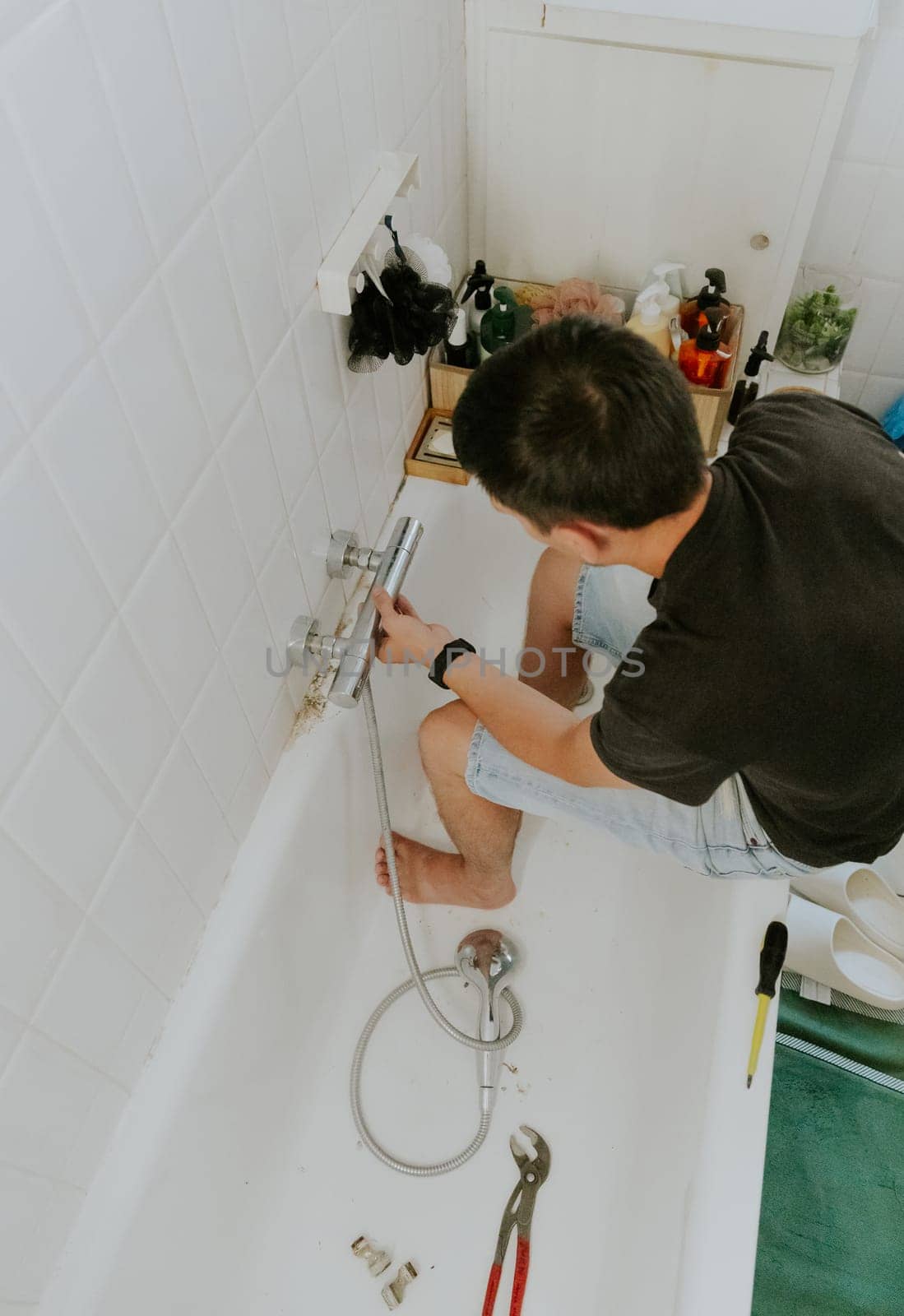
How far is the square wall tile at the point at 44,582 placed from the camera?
64 centimetres

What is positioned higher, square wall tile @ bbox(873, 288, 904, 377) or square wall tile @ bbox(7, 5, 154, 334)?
square wall tile @ bbox(873, 288, 904, 377)

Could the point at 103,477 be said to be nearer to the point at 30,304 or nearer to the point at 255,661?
the point at 30,304

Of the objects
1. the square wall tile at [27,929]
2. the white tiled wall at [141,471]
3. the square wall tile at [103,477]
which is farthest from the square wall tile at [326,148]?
the square wall tile at [27,929]

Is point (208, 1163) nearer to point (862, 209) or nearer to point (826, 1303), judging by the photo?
point (826, 1303)

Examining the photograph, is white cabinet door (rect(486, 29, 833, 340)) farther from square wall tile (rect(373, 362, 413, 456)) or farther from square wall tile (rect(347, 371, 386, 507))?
square wall tile (rect(347, 371, 386, 507))

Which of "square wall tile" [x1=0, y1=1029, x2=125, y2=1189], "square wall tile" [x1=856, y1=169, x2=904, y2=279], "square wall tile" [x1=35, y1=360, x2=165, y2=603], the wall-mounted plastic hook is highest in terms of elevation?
"square wall tile" [x1=856, y1=169, x2=904, y2=279]

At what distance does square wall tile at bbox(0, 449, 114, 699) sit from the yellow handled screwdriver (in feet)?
2.73

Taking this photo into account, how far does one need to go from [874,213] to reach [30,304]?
156cm

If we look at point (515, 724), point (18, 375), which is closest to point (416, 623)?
point (515, 724)

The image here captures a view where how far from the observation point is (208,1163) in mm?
1086

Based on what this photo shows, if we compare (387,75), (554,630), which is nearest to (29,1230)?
(554,630)

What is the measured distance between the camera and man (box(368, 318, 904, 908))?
31.9 inches

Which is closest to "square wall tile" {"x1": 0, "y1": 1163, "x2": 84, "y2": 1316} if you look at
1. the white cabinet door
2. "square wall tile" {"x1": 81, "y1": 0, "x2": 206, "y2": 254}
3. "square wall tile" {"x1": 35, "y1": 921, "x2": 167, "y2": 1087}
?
"square wall tile" {"x1": 35, "y1": 921, "x2": 167, "y2": 1087}

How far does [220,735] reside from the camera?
1.04 meters
